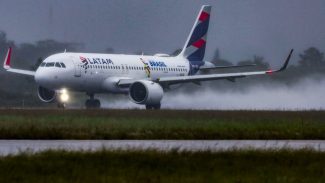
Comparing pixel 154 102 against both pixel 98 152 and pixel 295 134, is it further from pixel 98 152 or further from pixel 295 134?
pixel 98 152

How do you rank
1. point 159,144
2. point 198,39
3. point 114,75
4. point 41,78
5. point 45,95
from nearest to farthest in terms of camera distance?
point 159,144 < point 41,78 < point 45,95 < point 114,75 < point 198,39

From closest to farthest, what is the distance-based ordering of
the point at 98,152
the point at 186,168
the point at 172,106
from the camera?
the point at 186,168
the point at 98,152
the point at 172,106

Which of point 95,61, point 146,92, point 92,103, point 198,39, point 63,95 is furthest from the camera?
point 198,39

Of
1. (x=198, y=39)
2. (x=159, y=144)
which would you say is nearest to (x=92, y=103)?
(x=198, y=39)

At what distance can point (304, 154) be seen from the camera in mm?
27453

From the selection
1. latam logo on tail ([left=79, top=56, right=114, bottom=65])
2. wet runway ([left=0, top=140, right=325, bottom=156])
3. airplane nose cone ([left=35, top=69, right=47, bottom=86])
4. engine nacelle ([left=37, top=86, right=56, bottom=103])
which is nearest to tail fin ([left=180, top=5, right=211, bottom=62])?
latam logo on tail ([left=79, top=56, right=114, bottom=65])

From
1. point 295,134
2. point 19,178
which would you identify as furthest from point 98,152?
point 295,134

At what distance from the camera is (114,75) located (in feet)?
247

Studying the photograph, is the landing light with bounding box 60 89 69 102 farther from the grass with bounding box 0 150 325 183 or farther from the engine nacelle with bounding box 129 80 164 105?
the grass with bounding box 0 150 325 183

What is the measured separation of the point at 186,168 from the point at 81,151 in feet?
12.8

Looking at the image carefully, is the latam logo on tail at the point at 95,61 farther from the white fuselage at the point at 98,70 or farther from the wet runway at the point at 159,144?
the wet runway at the point at 159,144

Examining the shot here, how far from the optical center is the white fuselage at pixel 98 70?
70938mm

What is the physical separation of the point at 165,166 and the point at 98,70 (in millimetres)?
49620

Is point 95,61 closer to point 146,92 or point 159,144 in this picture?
point 146,92
